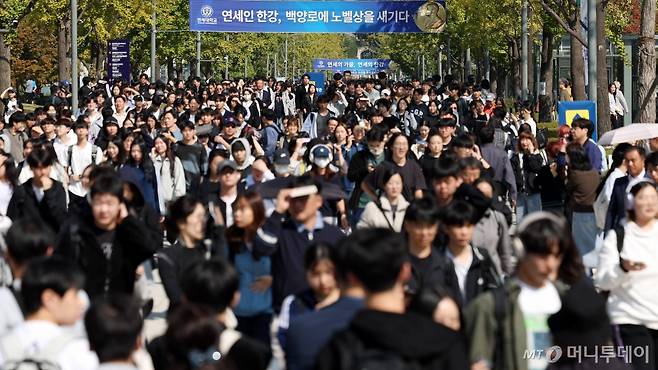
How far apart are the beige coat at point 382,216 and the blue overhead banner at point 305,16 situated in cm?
3573

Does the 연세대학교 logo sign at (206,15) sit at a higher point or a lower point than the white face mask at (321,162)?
higher

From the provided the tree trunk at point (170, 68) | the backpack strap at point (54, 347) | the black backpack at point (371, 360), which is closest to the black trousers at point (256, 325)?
the backpack strap at point (54, 347)

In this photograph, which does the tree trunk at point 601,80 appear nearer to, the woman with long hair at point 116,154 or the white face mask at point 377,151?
the white face mask at point 377,151

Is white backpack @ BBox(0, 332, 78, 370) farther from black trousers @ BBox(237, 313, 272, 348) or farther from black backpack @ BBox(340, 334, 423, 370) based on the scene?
black trousers @ BBox(237, 313, 272, 348)

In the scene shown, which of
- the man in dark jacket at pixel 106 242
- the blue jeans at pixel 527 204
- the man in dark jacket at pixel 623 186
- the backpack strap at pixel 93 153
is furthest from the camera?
the backpack strap at pixel 93 153

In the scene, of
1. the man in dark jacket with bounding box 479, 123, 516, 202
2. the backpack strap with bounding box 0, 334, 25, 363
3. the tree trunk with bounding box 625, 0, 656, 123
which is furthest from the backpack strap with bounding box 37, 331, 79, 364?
the tree trunk with bounding box 625, 0, 656, 123

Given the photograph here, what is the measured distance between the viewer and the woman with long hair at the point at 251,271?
8.41 m

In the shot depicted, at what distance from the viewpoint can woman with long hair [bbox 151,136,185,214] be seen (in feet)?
49.5

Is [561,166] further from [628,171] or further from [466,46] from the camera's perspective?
[466,46]

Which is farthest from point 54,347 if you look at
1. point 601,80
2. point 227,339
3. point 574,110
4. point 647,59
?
point 647,59

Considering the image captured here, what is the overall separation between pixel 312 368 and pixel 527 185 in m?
10.5

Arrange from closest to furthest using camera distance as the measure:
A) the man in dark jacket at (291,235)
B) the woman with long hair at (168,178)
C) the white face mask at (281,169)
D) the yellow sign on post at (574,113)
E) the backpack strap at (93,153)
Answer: the man in dark jacket at (291,235)
the white face mask at (281,169)
the woman with long hair at (168,178)
the backpack strap at (93,153)
the yellow sign on post at (574,113)

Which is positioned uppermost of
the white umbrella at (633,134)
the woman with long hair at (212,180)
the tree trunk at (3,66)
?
the tree trunk at (3,66)

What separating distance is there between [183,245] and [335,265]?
2.47 metres
